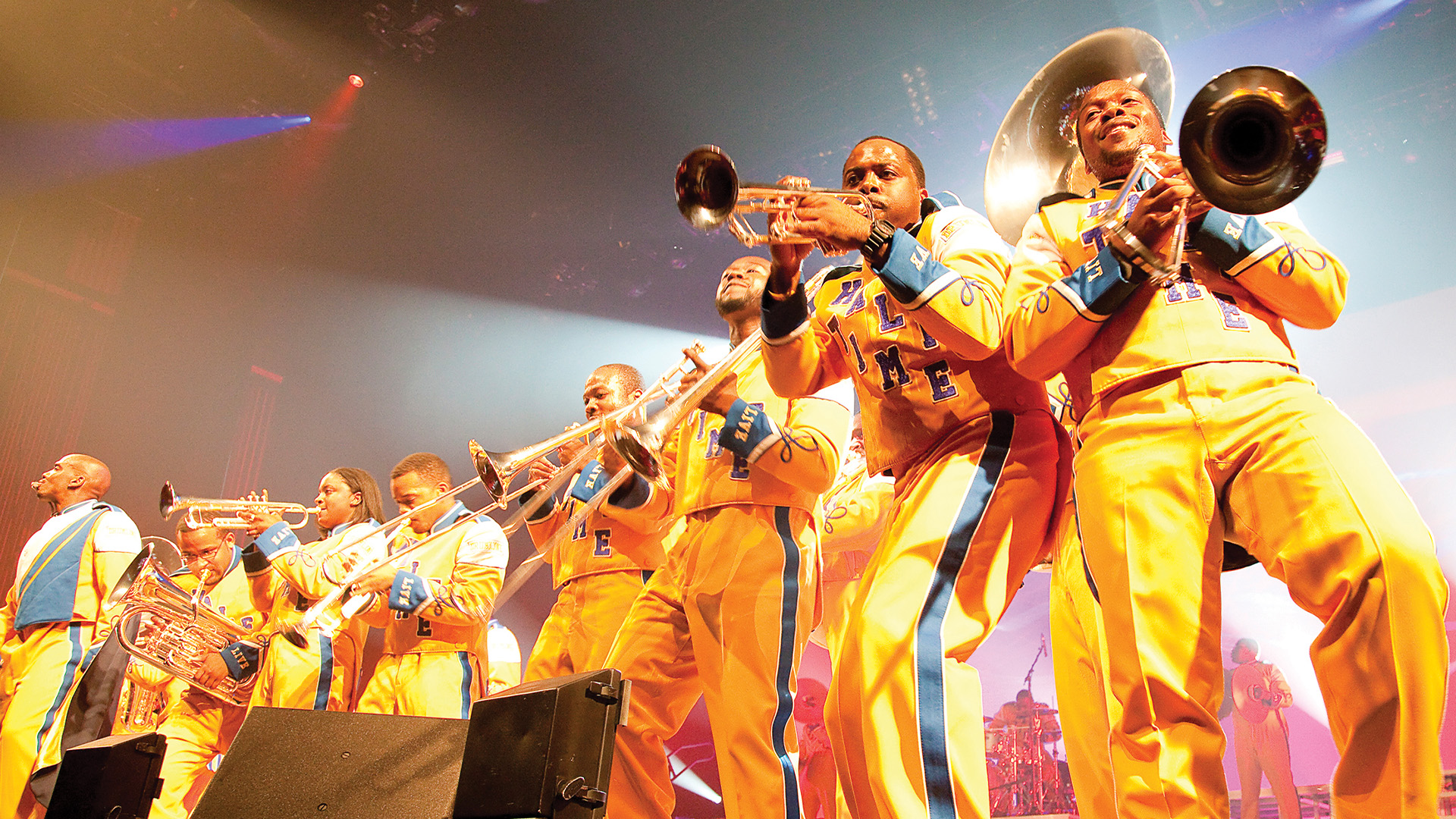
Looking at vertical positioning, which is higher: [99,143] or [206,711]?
[99,143]

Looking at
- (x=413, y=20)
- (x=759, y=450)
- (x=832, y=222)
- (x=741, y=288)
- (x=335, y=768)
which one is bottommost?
(x=335, y=768)

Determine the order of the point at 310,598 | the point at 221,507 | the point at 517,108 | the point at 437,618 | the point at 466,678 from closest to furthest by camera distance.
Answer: the point at 437,618 < the point at 466,678 < the point at 310,598 < the point at 221,507 < the point at 517,108

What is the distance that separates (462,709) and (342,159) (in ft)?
21.9

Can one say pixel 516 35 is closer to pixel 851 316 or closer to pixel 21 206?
pixel 21 206

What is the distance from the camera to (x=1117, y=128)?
2.26 meters

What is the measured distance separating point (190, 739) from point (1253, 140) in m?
5.74

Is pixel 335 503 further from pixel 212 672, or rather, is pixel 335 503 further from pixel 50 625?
pixel 50 625

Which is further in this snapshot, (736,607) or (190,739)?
(190,739)

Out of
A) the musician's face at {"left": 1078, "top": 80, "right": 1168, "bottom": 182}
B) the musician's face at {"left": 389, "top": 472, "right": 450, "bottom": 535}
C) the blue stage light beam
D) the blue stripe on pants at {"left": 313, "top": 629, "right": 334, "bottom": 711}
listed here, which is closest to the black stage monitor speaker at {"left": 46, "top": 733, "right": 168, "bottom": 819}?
the blue stripe on pants at {"left": 313, "top": 629, "right": 334, "bottom": 711}

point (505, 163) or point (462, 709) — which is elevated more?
point (505, 163)

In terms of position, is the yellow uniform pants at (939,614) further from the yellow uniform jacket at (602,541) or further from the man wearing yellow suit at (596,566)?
the yellow uniform jacket at (602,541)

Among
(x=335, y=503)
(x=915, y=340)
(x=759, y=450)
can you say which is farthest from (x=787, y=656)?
(x=335, y=503)

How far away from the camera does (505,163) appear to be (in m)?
8.77

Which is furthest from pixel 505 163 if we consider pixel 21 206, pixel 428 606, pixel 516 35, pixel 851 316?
pixel 851 316
